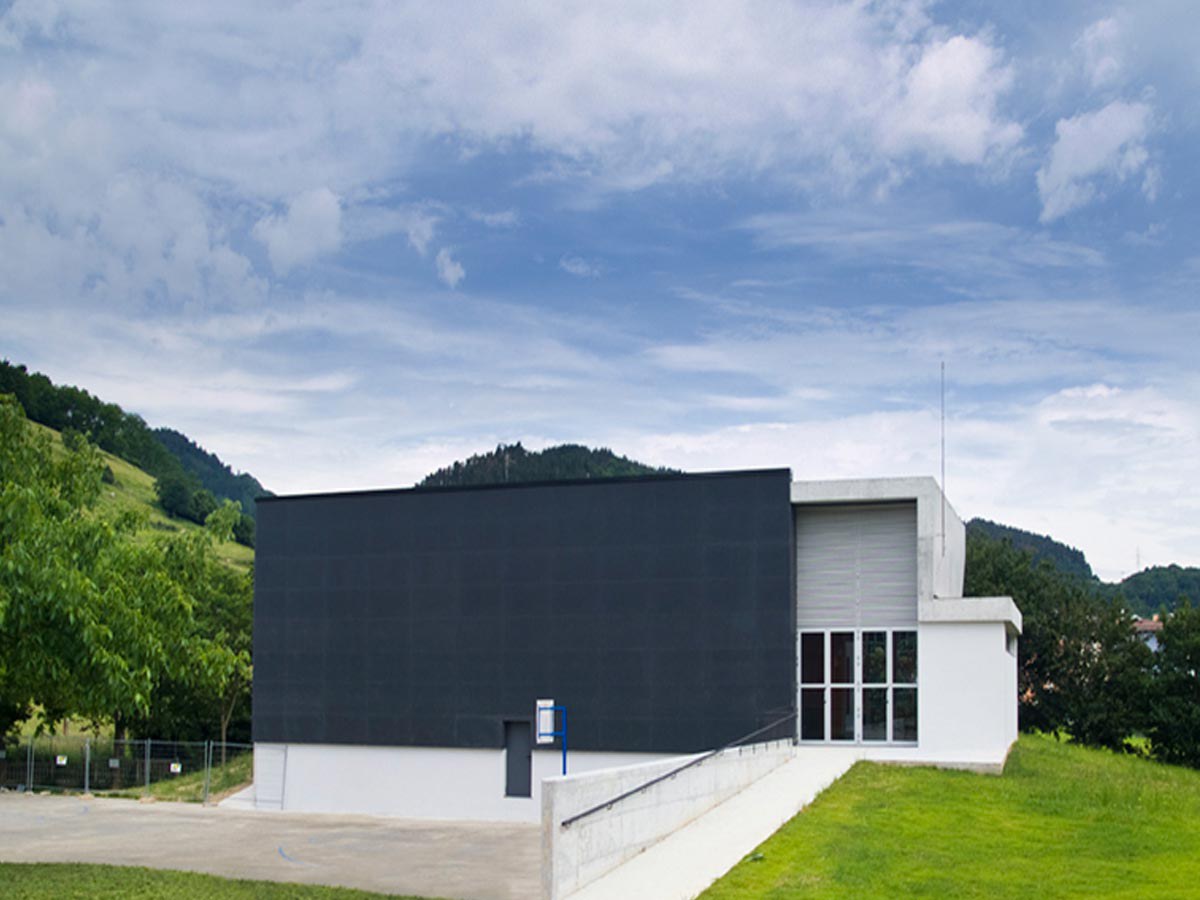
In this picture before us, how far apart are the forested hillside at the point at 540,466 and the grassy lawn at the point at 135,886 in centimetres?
6904

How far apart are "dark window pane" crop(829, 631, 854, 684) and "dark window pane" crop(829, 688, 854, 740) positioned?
26 centimetres

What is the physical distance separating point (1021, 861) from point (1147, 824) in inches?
164

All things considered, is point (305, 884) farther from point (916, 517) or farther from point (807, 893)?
point (916, 517)

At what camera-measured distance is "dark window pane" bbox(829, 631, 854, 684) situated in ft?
95.5

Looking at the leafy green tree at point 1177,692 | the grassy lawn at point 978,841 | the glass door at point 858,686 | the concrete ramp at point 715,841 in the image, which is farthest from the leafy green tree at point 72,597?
the leafy green tree at point 1177,692

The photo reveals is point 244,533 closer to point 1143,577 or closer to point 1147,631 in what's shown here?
point 1147,631

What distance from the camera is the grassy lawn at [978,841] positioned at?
1566 centimetres

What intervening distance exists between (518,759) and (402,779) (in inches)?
118

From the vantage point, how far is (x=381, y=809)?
31922 millimetres

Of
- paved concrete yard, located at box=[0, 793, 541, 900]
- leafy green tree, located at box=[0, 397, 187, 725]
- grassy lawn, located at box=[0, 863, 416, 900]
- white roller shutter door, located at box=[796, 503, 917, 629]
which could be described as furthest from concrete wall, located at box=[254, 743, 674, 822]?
grassy lawn, located at box=[0, 863, 416, 900]

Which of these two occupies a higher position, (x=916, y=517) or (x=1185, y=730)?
(x=916, y=517)

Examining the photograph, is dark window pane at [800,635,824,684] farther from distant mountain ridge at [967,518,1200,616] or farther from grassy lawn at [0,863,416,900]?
distant mountain ridge at [967,518,1200,616]

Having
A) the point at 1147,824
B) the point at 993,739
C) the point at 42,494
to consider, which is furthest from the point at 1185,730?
the point at 42,494

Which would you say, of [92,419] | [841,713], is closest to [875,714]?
[841,713]
